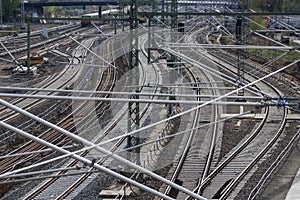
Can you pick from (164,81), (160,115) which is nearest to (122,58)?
(164,81)

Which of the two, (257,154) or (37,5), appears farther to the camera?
(37,5)

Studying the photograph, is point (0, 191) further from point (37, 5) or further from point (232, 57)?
point (37, 5)

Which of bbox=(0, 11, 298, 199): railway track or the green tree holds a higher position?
the green tree

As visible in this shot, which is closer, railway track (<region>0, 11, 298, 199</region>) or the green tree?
railway track (<region>0, 11, 298, 199</region>)

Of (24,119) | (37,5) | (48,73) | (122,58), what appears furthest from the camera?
(37,5)

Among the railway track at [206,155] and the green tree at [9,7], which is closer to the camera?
the railway track at [206,155]

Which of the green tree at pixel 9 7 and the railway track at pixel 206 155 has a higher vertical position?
the green tree at pixel 9 7

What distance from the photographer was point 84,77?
17625mm

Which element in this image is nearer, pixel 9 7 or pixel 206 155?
pixel 206 155

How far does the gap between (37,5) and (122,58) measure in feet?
63.0

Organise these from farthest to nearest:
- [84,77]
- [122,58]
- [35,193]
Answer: [122,58] → [84,77] → [35,193]

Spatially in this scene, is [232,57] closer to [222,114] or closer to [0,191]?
[222,114]

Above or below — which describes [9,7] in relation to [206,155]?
above

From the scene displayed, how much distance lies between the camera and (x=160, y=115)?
1222cm
